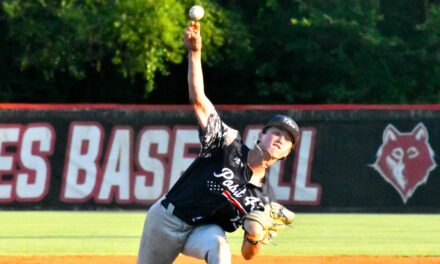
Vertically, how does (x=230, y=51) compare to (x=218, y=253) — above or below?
below

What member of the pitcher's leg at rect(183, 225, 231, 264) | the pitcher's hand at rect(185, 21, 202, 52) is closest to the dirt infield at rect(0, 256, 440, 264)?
the pitcher's leg at rect(183, 225, 231, 264)

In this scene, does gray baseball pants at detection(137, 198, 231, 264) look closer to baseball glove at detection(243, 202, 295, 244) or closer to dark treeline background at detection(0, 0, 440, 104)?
baseball glove at detection(243, 202, 295, 244)

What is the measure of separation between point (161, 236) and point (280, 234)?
323 inches

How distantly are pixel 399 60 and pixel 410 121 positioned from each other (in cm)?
803

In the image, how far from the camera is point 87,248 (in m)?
11.8

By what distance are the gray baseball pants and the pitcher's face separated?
51 centimetres

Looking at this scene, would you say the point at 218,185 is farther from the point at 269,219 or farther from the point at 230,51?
the point at 230,51

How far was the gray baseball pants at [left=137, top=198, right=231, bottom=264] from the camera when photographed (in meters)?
5.75

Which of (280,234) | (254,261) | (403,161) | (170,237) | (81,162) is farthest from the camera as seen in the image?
(403,161)

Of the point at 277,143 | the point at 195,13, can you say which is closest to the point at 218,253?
the point at 277,143

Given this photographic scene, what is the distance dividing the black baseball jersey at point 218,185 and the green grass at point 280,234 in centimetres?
558

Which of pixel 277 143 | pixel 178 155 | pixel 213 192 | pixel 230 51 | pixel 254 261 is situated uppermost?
pixel 277 143

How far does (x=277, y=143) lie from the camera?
567 cm

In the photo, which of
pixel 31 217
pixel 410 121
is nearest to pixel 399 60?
pixel 410 121
